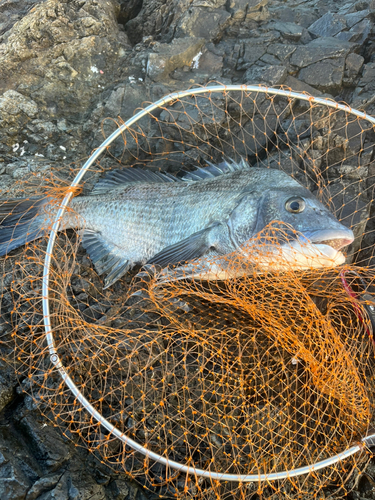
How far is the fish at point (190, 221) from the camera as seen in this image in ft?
10.6

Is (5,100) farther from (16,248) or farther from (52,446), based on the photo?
(52,446)

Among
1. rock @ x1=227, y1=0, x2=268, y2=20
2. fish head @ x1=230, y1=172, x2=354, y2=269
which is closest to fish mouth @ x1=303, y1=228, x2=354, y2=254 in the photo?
fish head @ x1=230, y1=172, x2=354, y2=269

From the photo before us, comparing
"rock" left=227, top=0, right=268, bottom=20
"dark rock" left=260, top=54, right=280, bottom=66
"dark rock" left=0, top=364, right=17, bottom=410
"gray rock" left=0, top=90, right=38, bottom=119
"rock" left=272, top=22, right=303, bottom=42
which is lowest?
"dark rock" left=0, top=364, right=17, bottom=410

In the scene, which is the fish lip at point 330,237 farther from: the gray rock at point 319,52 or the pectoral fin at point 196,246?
the gray rock at point 319,52

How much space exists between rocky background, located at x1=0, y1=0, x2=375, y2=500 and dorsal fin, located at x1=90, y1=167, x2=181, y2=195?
0.70 metres

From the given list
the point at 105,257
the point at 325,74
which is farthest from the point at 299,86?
the point at 105,257

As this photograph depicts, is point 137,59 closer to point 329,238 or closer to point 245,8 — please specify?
point 245,8

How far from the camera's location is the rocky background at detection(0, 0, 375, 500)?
15.7ft

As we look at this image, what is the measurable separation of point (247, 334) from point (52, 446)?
1805 mm

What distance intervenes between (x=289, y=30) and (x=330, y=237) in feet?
12.3

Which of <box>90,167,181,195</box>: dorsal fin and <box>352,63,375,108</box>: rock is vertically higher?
<box>90,167,181,195</box>: dorsal fin

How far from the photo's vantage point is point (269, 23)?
548cm

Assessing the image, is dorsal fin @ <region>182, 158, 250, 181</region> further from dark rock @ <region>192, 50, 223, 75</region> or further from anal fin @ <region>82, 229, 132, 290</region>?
dark rock @ <region>192, 50, 223, 75</region>

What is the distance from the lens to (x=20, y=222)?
153 inches
